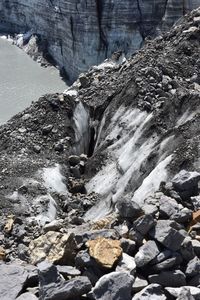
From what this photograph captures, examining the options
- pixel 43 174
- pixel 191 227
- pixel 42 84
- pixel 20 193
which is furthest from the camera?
pixel 42 84

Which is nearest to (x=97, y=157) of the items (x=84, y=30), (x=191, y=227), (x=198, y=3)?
(x=191, y=227)

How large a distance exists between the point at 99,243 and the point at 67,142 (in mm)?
11178

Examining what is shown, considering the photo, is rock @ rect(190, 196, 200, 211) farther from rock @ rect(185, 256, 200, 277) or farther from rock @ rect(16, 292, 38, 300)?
rock @ rect(16, 292, 38, 300)

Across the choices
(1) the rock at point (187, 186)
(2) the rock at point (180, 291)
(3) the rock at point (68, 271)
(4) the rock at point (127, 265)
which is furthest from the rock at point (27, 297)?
(1) the rock at point (187, 186)

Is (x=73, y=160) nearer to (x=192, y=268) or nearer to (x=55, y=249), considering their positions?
(x=55, y=249)

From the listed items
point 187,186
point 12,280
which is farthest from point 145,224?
point 12,280

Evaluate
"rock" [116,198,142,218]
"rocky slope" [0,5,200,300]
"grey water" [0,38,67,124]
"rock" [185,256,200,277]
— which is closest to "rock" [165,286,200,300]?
"rocky slope" [0,5,200,300]

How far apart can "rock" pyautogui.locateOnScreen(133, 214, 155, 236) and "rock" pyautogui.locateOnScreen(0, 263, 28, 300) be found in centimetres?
192

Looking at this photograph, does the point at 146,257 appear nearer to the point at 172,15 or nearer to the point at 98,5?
the point at 172,15

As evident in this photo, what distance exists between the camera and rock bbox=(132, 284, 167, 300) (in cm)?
750

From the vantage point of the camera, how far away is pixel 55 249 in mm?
9062

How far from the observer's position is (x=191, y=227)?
9.18 m

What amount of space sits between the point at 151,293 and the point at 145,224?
1332 mm

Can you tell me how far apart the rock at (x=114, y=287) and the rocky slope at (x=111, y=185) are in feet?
0.05
